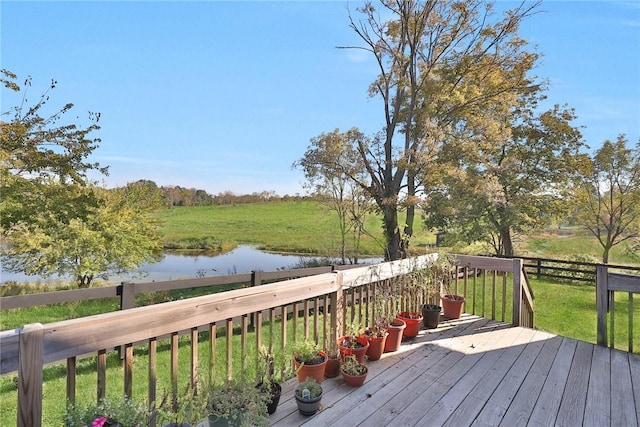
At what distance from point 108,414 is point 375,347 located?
209 cm

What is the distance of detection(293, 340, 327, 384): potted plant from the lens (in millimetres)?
2381

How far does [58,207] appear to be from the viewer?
622 cm

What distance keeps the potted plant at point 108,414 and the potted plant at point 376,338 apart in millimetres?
1943

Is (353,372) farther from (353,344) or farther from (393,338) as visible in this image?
(393,338)

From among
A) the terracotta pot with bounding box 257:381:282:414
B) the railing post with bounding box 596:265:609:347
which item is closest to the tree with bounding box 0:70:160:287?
the terracotta pot with bounding box 257:381:282:414

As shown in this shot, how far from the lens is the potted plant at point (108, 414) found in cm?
131

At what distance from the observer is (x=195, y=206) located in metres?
16.8

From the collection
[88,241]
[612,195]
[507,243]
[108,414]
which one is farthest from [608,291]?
[612,195]

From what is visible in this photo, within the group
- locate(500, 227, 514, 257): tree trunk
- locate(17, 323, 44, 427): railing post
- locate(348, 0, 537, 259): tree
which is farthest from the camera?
locate(500, 227, 514, 257): tree trunk

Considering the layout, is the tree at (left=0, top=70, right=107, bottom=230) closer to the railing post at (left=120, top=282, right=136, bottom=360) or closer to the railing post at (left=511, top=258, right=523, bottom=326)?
the railing post at (left=120, top=282, right=136, bottom=360)

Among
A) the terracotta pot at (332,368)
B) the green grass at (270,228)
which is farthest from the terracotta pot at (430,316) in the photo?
the green grass at (270,228)

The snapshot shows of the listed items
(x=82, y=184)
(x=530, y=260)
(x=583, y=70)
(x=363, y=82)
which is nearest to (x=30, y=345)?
(x=82, y=184)

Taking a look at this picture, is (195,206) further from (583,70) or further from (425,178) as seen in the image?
(583,70)

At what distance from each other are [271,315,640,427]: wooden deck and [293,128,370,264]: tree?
23.3ft
